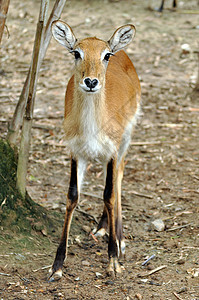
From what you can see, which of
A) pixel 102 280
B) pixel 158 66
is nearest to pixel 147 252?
pixel 102 280

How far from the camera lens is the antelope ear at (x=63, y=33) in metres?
5.00

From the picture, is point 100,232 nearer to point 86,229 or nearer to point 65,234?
point 86,229

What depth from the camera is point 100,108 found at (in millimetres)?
5352

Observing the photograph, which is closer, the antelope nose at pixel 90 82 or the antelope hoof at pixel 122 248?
the antelope nose at pixel 90 82

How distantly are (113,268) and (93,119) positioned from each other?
1728mm

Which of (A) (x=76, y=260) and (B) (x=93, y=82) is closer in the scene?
(B) (x=93, y=82)

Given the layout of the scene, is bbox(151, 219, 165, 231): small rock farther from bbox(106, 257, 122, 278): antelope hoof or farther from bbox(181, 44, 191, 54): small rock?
bbox(181, 44, 191, 54): small rock

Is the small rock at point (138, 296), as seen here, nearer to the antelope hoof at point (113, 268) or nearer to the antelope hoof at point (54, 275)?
the antelope hoof at point (113, 268)

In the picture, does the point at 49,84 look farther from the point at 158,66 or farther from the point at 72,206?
the point at 72,206

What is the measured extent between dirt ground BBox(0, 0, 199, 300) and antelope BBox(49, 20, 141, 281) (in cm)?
27

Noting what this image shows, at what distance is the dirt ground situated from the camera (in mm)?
4969

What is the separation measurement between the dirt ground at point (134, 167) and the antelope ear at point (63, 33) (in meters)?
2.34

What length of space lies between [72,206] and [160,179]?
98.5 inches

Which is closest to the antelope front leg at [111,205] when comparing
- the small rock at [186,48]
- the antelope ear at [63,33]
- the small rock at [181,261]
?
the small rock at [181,261]
